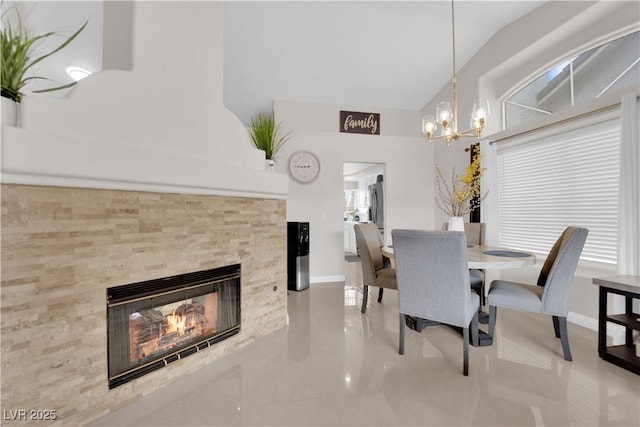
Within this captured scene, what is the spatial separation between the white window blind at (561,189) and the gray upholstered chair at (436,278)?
1836mm

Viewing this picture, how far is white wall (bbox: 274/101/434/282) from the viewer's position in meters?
4.60

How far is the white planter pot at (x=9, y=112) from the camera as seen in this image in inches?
50.0

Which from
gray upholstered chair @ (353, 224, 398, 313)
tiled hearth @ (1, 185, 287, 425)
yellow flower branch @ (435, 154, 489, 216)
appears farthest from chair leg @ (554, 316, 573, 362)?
tiled hearth @ (1, 185, 287, 425)

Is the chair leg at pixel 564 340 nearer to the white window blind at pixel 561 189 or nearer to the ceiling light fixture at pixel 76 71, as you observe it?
the white window blind at pixel 561 189

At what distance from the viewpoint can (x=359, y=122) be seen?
4.88 metres

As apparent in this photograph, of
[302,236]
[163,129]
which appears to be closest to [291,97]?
[302,236]

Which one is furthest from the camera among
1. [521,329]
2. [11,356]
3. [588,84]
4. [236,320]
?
[588,84]

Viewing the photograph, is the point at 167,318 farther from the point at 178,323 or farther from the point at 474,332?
the point at 474,332

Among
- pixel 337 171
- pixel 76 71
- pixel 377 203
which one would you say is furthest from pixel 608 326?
pixel 76 71

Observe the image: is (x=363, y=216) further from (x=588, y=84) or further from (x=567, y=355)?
(x=567, y=355)

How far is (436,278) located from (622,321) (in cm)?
137

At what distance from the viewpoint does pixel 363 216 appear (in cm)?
840

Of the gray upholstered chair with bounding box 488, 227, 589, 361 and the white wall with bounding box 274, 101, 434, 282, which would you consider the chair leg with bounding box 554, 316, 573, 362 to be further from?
the white wall with bounding box 274, 101, 434, 282

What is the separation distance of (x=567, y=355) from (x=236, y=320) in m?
2.54
